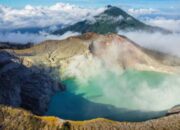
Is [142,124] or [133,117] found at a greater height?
[142,124]

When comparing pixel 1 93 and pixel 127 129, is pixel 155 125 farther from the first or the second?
pixel 1 93

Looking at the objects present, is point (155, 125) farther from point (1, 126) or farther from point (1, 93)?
point (1, 93)

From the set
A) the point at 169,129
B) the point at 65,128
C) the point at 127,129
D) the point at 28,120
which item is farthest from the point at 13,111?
the point at 169,129

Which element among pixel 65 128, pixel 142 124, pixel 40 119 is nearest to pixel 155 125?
pixel 142 124

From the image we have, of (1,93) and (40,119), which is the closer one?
(40,119)

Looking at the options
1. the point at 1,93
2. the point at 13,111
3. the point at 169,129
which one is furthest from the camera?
the point at 1,93

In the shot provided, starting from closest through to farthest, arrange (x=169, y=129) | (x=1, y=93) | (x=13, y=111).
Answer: (x=169, y=129) → (x=13, y=111) → (x=1, y=93)

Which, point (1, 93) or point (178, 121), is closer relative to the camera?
point (178, 121)

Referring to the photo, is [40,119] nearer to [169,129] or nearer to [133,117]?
[169,129]

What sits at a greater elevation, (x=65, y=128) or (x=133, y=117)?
(x=65, y=128)
